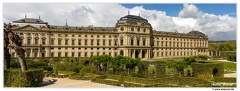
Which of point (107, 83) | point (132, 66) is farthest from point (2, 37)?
point (132, 66)

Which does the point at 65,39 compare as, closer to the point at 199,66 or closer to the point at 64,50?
the point at 64,50

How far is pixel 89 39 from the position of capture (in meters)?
46.6

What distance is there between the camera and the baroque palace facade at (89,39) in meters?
42.0

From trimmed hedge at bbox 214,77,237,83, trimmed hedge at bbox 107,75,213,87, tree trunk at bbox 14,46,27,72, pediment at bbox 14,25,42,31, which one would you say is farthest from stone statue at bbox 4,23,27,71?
pediment at bbox 14,25,42,31

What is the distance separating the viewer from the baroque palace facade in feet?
138

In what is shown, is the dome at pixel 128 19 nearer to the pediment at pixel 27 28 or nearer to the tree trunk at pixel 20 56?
the pediment at pixel 27 28

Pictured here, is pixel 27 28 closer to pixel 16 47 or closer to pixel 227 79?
pixel 16 47

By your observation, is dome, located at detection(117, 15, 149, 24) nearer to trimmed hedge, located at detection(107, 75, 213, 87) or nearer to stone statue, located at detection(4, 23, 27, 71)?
trimmed hedge, located at detection(107, 75, 213, 87)

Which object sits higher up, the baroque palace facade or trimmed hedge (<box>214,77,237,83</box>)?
the baroque palace facade

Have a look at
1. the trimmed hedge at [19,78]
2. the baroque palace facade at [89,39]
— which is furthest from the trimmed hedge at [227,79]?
the baroque palace facade at [89,39]

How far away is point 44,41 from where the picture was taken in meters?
Result: 43.4

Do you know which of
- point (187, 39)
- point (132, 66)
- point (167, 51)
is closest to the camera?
point (132, 66)

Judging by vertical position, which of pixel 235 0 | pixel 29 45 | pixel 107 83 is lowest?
pixel 107 83

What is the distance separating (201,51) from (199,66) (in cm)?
4683
